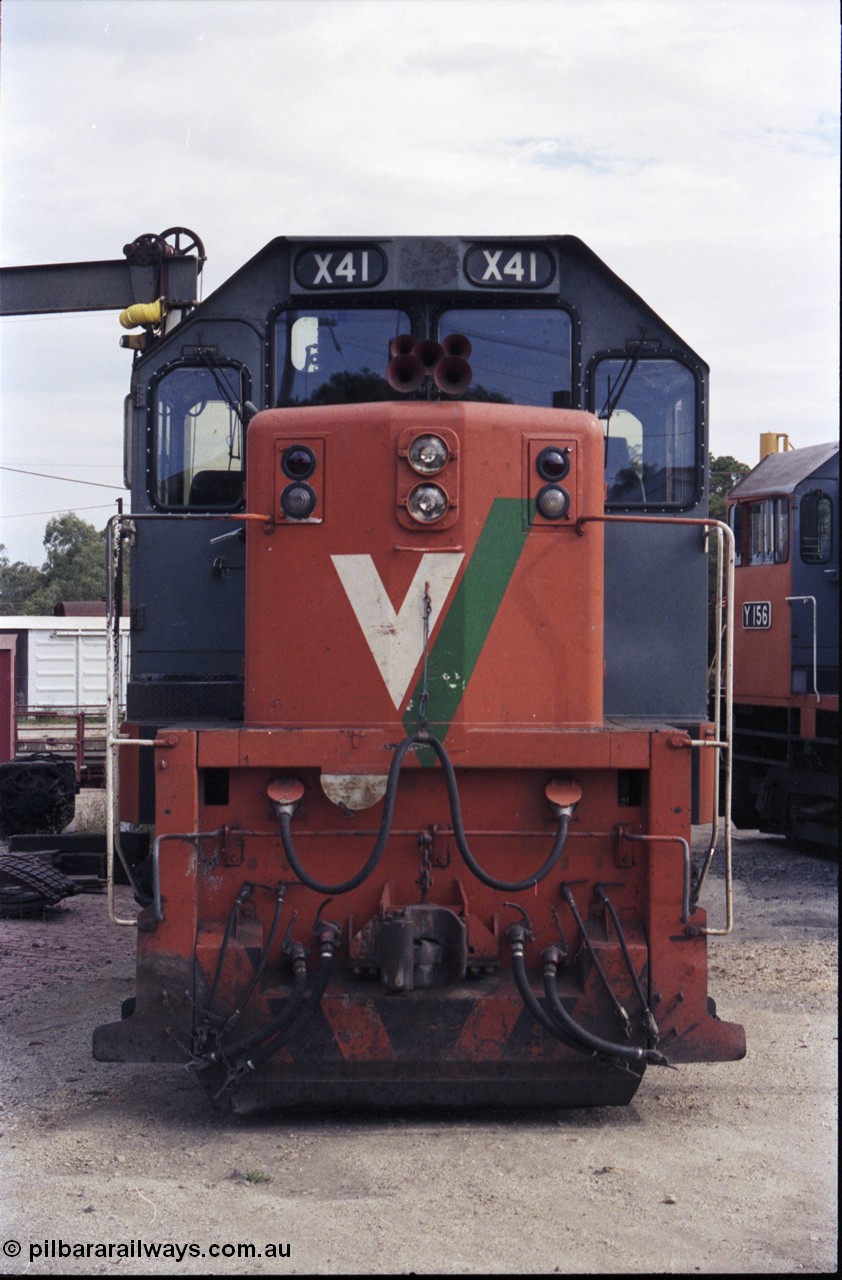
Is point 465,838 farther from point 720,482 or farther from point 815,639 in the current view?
point 720,482

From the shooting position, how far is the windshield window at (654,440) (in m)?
6.20

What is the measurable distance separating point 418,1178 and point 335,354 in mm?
3469

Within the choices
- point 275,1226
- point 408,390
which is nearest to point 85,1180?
point 275,1226

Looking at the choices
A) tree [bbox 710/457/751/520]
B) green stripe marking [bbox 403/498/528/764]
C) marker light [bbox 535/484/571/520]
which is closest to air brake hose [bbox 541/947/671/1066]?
green stripe marking [bbox 403/498/528/764]

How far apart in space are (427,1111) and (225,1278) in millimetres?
1674

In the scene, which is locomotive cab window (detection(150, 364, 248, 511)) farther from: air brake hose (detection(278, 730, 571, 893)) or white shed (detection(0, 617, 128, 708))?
white shed (detection(0, 617, 128, 708))

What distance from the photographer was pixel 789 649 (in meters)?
13.7

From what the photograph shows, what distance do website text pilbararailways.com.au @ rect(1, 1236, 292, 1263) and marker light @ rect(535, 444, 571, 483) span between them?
285 centimetres

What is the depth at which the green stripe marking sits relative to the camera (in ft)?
16.8

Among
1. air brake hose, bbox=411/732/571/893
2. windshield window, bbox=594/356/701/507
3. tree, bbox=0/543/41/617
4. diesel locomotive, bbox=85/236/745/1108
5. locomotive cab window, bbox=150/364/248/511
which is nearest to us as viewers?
air brake hose, bbox=411/732/571/893

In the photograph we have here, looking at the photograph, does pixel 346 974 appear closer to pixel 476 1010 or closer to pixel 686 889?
pixel 476 1010

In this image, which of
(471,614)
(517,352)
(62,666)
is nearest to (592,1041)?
(471,614)

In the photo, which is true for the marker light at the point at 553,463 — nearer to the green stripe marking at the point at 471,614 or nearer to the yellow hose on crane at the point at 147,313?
the green stripe marking at the point at 471,614

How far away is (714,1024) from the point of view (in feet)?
16.3
